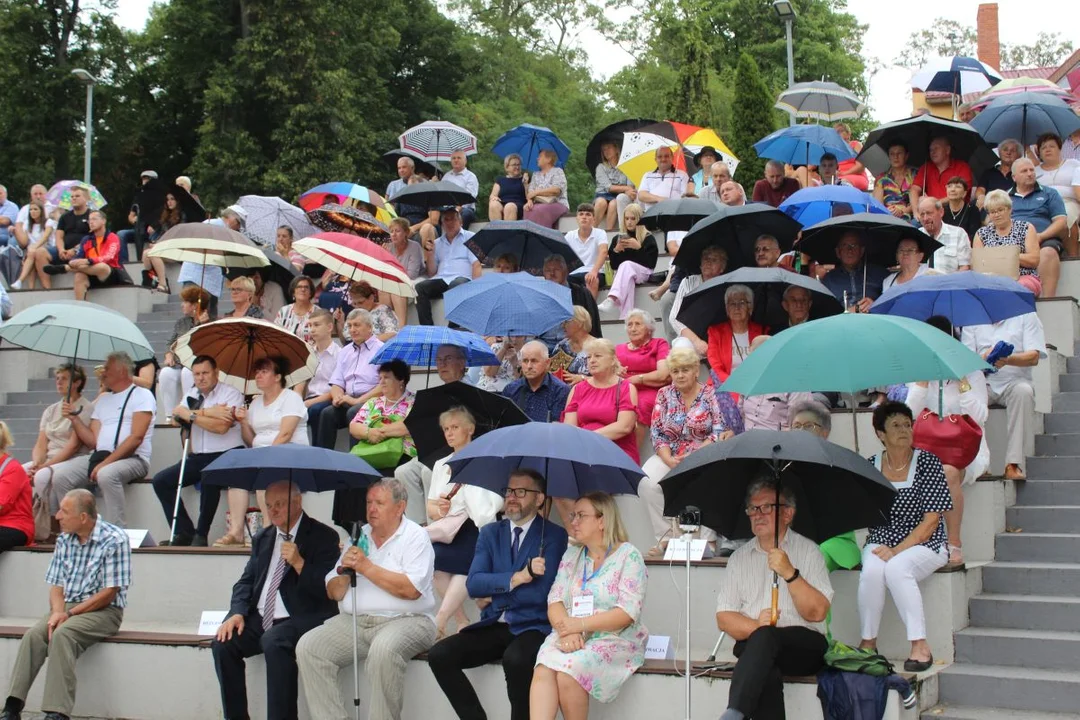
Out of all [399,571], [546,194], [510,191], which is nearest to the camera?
[399,571]

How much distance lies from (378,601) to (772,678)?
2.34 m

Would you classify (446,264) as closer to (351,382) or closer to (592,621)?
(351,382)

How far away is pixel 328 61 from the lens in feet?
91.6

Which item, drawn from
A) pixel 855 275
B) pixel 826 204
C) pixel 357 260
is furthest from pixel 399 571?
pixel 826 204

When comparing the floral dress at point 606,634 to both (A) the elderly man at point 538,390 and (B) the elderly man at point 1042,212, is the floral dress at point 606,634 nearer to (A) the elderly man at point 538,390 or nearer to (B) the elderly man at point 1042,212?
(A) the elderly man at point 538,390

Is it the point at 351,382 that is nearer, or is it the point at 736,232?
the point at 736,232

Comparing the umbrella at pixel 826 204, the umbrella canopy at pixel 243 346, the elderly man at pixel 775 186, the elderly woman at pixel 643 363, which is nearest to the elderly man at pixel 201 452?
the umbrella canopy at pixel 243 346

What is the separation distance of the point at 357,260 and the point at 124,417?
89.0 inches

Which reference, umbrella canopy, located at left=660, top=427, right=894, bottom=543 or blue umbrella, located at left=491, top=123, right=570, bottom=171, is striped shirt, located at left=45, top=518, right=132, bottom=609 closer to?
umbrella canopy, located at left=660, top=427, right=894, bottom=543

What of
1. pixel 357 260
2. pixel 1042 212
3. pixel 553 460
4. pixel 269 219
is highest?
pixel 269 219

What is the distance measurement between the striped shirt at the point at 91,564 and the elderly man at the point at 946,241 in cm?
649

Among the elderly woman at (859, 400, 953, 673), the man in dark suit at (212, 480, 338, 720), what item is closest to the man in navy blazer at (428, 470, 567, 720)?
the man in dark suit at (212, 480, 338, 720)

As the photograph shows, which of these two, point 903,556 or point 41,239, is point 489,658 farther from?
point 41,239

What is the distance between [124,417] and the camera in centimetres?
1024
